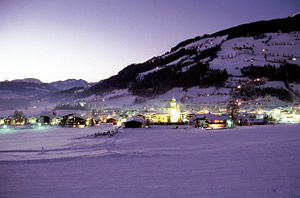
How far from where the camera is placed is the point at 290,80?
12975 centimetres

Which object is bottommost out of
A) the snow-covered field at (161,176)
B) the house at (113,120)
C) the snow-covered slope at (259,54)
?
the house at (113,120)

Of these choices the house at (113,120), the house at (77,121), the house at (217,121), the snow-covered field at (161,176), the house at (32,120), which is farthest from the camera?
the house at (32,120)

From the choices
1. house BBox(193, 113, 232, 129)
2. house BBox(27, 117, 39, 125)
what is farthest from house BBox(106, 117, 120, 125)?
house BBox(193, 113, 232, 129)

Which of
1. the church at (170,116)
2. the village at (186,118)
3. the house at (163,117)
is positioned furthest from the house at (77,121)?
the church at (170,116)

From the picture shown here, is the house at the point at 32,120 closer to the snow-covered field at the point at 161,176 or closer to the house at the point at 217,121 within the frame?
the house at the point at 217,121

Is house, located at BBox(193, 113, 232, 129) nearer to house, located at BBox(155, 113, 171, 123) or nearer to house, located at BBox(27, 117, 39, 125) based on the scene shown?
house, located at BBox(155, 113, 171, 123)

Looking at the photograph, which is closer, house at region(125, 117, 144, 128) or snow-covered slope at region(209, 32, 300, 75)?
house at region(125, 117, 144, 128)

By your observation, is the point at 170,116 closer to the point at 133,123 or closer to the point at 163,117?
the point at 163,117

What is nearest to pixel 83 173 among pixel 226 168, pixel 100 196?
pixel 100 196

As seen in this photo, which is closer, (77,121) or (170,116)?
(77,121)

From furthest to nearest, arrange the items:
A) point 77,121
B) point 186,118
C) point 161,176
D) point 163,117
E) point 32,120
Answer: point 32,120
point 186,118
point 163,117
point 77,121
point 161,176

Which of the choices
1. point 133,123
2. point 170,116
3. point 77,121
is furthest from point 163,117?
point 77,121

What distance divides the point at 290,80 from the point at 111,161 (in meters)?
148

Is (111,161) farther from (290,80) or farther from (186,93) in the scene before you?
(290,80)
